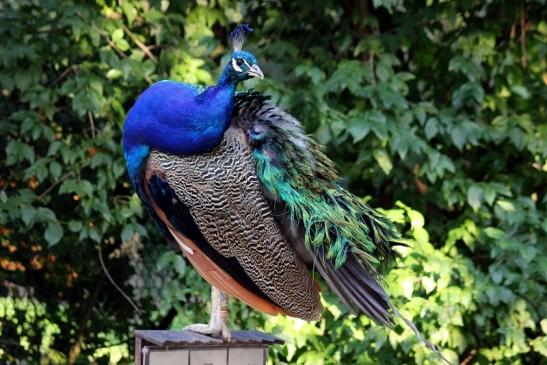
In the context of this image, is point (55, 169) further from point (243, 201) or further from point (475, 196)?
point (475, 196)

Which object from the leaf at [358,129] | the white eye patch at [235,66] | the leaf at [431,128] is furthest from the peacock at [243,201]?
the leaf at [431,128]

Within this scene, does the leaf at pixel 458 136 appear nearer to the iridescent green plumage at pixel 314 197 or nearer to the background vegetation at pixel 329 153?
the background vegetation at pixel 329 153

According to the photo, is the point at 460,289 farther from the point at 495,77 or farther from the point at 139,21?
the point at 139,21

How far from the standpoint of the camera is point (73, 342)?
412 cm

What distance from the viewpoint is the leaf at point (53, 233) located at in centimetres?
349

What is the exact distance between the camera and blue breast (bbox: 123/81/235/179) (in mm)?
2354

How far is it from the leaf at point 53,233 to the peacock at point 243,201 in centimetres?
109

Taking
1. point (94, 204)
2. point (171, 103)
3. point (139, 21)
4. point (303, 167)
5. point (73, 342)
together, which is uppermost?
point (139, 21)

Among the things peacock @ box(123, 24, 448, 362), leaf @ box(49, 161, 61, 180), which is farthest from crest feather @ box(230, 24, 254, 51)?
leaf @ box(49, 161, 61, 180)

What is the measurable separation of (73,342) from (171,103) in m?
2.02

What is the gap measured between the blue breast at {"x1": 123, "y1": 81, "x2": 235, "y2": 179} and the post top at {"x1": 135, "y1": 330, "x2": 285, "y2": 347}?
42 centimetres

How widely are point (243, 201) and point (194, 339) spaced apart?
1.20ft

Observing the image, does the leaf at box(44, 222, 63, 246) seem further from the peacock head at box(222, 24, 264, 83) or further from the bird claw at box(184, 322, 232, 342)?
the peacock head at box(222, 24, 264, 83)

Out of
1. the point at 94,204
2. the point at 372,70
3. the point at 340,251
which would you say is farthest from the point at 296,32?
the point at 340,251
